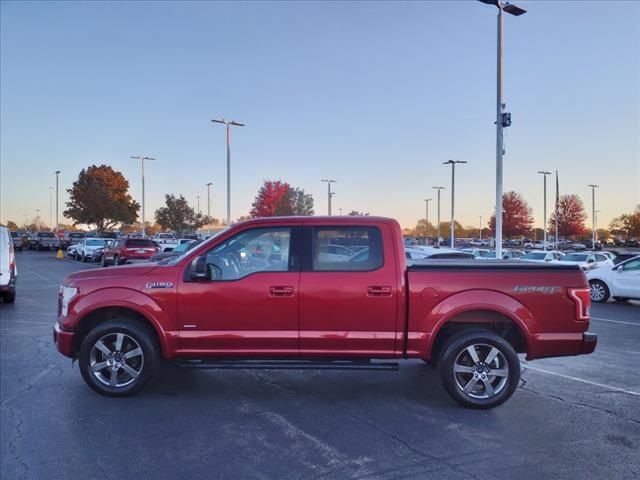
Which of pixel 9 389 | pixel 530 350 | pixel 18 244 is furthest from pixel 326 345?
pixel 18 244

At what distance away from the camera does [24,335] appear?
9352 mm

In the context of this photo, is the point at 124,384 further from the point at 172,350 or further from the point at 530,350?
the point at 530,350

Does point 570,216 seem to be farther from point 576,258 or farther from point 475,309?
point 475,309

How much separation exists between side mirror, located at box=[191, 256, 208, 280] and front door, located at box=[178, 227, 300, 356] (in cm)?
5

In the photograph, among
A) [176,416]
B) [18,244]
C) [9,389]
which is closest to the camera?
[176,416]

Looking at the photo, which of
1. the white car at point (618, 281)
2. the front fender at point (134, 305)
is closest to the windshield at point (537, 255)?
the white car at point (618, 281)

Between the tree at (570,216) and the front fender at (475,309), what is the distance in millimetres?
85732

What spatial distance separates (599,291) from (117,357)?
46.4ft

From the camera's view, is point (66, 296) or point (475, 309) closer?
point (475, 309)

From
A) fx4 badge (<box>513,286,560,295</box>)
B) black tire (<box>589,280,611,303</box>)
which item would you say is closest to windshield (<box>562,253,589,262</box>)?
black tire (<box>589,280,611,303</box>)

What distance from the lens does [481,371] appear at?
218 inches

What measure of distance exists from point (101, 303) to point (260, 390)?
1.95 m

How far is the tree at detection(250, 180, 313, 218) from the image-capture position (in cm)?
6396

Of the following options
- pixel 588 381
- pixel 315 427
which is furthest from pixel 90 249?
pixel 588 381
